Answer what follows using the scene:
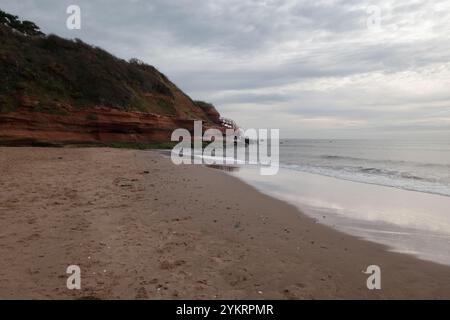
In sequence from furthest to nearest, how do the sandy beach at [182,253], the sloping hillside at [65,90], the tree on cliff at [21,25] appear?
the tree on cliff at [21,25], the sloping hillside at [65,90], the sandy beach at [182,253]

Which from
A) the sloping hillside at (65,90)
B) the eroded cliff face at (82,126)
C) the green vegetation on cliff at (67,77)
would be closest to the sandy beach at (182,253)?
the eroded cliff face at (82,126)

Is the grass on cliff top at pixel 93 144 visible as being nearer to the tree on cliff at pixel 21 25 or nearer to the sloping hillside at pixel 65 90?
the sloping hillside at pixel 65 90

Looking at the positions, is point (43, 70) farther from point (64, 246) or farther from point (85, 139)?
point (64, 246)

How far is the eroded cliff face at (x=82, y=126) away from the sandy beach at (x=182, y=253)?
15.9m

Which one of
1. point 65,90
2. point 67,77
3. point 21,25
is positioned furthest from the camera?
point 21,25

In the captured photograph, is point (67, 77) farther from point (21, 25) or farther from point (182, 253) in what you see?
point (182, 253)

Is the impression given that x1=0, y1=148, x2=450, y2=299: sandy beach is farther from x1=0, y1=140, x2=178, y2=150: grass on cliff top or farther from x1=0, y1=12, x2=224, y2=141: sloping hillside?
x1=0, y1=12, x2=224, y2=141: sloping hillside

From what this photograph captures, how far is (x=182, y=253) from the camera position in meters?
4.41

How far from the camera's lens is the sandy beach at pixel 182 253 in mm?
3465

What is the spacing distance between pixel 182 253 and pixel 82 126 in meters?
22.8

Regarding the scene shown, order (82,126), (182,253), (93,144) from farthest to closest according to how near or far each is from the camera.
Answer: (82,126), (93,144), (182,253)

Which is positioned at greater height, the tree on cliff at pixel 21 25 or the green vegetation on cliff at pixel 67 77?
the tree on cliff at pixel 21 25

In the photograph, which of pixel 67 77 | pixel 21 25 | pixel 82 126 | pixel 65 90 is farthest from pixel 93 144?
pixel 21 25


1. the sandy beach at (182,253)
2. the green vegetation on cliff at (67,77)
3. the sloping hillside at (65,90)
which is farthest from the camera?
the green vegetation on cliff at (67,77)
